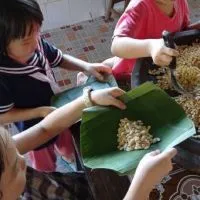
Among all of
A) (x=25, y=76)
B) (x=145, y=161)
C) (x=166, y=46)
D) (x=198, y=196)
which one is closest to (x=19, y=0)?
(x=25, y=76)

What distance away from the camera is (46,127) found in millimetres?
911

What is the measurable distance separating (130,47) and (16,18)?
0.30 m

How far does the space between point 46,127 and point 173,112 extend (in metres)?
0.31

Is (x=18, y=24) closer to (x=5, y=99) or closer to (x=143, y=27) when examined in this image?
(x=5, y=99)

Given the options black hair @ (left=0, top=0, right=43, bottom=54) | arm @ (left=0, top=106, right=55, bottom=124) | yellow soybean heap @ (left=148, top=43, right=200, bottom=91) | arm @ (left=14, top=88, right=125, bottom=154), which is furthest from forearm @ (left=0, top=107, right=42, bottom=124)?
yellow soybean heap @ (left=148, top=43, right=200, bottom=91)

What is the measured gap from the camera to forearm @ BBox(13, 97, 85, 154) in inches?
35.2

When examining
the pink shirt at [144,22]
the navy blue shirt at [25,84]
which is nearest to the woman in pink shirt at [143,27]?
the pink shirt at [144,22]

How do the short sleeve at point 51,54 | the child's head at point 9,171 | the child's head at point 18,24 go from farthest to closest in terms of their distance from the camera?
1. the short sleeve at point 51,54
2. the child's head at point 18,24
3. the child's head at point 9,171

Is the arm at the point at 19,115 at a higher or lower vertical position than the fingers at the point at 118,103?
lower

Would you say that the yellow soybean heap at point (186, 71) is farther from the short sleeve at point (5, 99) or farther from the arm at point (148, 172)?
the short sleeve at point (5, 99)

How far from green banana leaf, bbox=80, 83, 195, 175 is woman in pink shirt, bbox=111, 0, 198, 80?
10 centimetres

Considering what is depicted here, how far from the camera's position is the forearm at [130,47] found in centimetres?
93

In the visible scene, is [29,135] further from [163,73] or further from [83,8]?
[83,8]

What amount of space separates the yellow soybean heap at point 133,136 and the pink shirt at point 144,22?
276 millimetres
